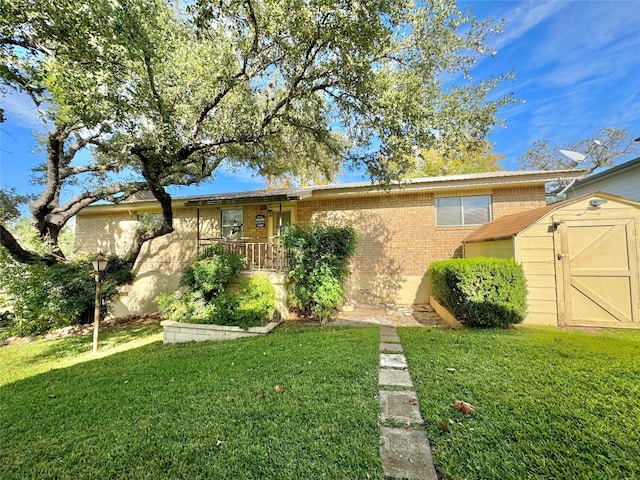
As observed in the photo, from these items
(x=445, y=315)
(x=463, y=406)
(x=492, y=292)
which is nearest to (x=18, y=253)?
(x=463, y=406)

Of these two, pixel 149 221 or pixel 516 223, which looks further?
pixel 149 221

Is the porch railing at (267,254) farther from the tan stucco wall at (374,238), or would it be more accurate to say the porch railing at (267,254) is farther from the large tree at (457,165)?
the large tree at (457,165)

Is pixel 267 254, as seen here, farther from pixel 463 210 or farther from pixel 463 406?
pixel 463 406

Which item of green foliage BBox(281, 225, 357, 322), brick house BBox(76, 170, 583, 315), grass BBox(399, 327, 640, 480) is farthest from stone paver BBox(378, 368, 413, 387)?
brick house BBox(76, 170, 583, 315)

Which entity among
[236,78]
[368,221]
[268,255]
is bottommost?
[268,255]

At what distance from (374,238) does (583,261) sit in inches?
218

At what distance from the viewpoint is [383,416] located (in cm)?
272

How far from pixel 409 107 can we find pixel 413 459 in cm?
596

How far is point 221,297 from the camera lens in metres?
6.80

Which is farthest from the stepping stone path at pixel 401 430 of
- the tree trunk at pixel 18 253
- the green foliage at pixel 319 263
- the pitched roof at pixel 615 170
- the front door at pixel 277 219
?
the pitched roof at pixel 615 170

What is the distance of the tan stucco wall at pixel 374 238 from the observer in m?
9.09

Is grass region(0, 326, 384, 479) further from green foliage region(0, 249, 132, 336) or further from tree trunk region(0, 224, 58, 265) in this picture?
tree trunk region(0, 224, 58, 265)

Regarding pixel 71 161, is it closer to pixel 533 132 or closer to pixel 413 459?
pixel 413 459

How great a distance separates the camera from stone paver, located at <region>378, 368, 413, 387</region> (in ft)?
11.2
